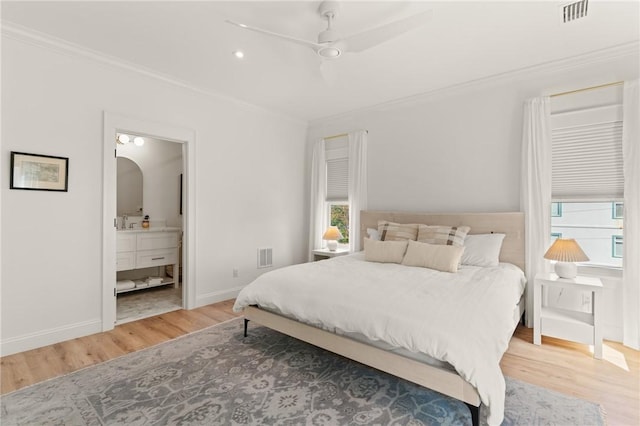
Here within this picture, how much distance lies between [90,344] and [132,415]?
4.52 ft

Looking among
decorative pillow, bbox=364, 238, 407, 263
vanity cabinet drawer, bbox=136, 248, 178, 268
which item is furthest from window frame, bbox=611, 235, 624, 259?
vanity cabinet drawer, bbox=136, 248, 178, 268

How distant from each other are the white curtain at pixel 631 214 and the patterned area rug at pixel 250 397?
1.38 m

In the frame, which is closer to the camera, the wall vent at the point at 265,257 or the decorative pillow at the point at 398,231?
the decorative pillow at the point at 398,231

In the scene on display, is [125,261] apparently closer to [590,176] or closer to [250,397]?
[250,397]

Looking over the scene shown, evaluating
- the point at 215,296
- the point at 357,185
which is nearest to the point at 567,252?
the point at 357,185

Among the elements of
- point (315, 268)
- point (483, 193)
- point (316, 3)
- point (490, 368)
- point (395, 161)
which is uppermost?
point (316, 3)

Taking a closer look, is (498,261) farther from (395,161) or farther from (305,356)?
(305,356)

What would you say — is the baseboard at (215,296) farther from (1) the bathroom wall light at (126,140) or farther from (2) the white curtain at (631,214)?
(2) the white curtain at (631,214)

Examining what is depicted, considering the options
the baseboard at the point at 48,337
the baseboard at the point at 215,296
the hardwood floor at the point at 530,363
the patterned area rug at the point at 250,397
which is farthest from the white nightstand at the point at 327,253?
the baseboard at the point at 48,337

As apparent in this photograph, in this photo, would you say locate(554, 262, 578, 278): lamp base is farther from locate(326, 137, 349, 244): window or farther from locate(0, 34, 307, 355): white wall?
locate(0, 34, 307, 355): white wall

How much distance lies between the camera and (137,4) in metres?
2.28

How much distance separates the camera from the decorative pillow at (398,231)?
12.0 ft

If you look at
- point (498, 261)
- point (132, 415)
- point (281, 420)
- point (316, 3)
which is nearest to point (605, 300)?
point (498, 261)

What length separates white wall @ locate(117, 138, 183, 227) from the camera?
504cm
